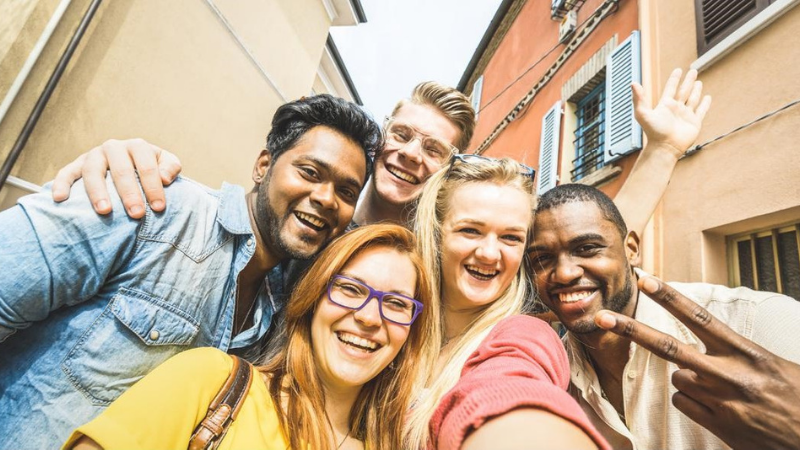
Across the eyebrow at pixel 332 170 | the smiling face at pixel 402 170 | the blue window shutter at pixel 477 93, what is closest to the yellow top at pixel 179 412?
the eyebrow at pixel 332 170

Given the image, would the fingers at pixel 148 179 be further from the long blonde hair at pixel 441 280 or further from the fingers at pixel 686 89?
the fingers at pixel 686 89

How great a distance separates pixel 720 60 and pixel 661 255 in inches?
77.4

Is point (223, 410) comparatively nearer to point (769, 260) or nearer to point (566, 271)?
point (566, 271)

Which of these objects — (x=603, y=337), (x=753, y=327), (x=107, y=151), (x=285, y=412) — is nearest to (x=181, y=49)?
(x=107, y=151)

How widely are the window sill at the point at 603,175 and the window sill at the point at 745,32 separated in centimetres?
129

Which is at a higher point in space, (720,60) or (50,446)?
(720,60)

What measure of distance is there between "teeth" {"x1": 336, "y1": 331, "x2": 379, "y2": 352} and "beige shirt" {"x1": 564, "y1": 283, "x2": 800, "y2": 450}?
1.37 metres

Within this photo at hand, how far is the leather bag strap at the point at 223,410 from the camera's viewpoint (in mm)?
1160

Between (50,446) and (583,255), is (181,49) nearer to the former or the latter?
(50,446)

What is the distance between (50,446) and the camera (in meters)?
1.30

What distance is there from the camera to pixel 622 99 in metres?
4.61

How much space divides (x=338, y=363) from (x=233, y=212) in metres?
0.92

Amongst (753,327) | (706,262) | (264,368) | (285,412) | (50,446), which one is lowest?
(50,446)

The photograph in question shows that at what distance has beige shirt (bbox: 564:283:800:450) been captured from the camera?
66.3 inches
